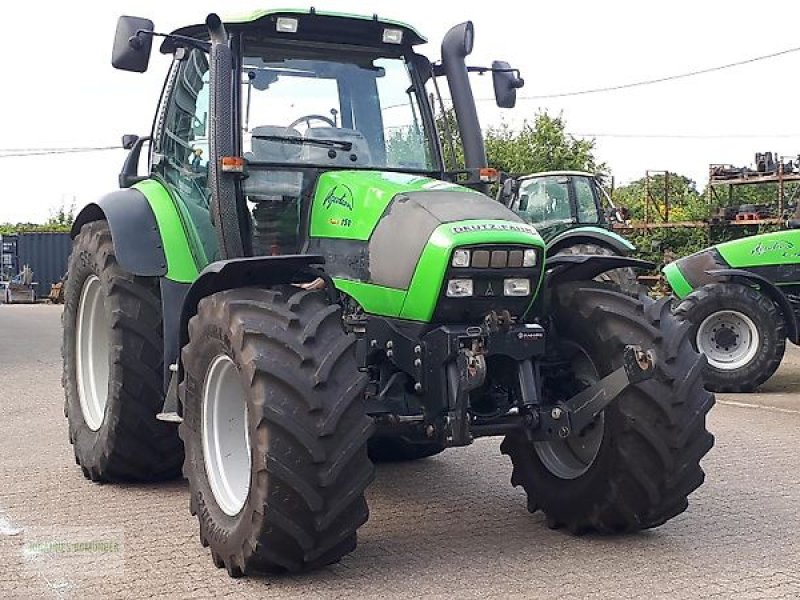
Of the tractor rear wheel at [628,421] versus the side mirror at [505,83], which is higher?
the side mirror at [505,83]

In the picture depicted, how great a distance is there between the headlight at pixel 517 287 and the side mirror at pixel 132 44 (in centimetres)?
226

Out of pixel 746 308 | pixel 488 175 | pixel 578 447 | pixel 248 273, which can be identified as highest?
pixel 488 175

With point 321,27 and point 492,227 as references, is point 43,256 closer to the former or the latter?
point 321,27

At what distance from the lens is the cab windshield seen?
5738 mm

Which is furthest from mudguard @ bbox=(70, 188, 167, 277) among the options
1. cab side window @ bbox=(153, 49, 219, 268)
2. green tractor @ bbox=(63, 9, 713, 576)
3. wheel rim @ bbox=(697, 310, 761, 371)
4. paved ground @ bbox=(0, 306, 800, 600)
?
wheel rim @ bbox=(697, 310, 761, 371)

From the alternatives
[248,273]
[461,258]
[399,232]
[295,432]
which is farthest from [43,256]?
[295,432]

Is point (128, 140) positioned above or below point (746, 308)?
above

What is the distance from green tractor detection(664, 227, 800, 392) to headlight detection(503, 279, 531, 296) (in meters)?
6.69

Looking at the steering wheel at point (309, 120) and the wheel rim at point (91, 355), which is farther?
the wheel rim at point (91, 355)

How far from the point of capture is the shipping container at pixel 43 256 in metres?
37.0

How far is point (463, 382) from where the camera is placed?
484 cm

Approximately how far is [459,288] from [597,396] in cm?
82

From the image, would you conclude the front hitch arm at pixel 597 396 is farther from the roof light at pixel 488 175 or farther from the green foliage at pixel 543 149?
the green foliage at pixel 543 149

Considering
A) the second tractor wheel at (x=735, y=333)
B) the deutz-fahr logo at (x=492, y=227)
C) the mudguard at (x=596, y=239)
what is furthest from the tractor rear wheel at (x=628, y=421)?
the mudguard at (x=596, y=239)
